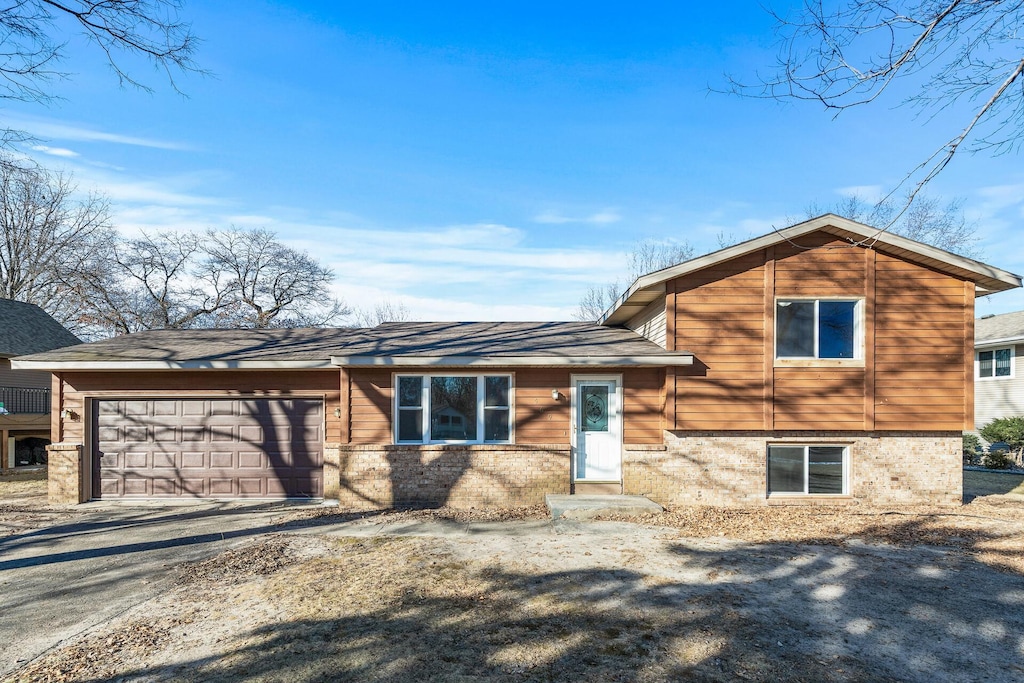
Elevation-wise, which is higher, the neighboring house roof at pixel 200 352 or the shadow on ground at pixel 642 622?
the neighboring house roof at pixel 200 352

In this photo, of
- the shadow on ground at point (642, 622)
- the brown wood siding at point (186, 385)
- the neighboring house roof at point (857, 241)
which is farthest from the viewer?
the brown wood siding at point (186, 385)

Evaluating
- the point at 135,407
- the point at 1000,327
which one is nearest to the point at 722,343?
the point at 135,407

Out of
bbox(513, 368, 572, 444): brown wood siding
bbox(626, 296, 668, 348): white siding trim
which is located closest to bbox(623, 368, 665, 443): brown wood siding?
bbox(626, 296, 668, 348): white siding trim

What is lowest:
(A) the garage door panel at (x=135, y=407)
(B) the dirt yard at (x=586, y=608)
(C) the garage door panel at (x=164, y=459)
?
(B) the dirt yard at (x=586, y=608)

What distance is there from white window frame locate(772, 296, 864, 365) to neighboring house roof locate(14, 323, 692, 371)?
1.89 meters

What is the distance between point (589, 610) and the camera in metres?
5.43

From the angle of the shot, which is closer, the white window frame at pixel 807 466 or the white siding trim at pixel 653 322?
the white window frame at pixel 807 466

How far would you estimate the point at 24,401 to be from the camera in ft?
56.6

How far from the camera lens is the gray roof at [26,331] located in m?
17.4

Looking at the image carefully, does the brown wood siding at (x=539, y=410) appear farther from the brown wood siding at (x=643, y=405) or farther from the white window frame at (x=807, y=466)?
the white window frame at (x=807, y=466)

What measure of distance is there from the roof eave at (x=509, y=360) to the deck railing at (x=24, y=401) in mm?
13083

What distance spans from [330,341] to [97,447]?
192 inches

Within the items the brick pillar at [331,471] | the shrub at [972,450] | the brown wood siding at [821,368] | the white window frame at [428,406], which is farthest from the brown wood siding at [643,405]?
the shrub at [972,450]

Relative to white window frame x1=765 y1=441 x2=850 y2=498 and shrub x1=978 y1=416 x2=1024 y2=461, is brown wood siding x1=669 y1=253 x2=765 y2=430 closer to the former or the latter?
white window frame x1=765 y1=441 x2=850 y2=498
